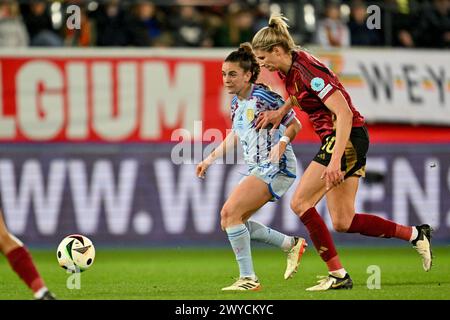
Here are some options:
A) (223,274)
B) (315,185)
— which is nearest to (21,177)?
(223,274)

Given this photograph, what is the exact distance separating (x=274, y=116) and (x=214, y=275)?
2371mm

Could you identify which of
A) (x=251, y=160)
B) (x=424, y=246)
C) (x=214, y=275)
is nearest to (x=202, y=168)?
(x=251, y=160)

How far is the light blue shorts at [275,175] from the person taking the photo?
27.4 feet

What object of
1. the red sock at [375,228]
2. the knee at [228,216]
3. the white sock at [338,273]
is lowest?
the white sock at [338,273]

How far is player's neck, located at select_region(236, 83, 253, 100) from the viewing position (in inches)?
334

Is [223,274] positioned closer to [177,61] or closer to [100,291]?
[100,291]

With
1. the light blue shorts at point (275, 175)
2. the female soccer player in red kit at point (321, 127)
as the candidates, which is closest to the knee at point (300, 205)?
the female soccer player in red kit at point (321, 127)

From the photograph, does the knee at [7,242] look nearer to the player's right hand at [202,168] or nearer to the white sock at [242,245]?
the white sock at [242,245]

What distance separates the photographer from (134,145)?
45.9ft

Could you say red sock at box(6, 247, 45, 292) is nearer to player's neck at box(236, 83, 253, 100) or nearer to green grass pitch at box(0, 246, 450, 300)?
green grass pitch at box(0, 246, 450, 300)

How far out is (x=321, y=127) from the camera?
26.9ft

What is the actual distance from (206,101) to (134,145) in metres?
1.28

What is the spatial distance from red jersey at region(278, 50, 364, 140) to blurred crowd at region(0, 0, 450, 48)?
21.8ft

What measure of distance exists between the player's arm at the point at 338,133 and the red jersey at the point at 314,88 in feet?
0.23
